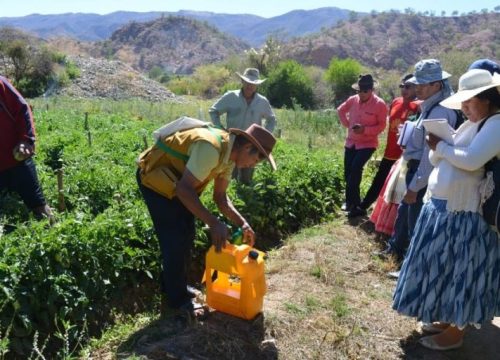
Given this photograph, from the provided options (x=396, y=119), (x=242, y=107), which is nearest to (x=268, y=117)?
(x=242, y=107)

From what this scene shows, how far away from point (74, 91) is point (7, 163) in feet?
92.7

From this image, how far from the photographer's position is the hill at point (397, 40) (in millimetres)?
81188

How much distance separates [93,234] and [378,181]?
11.0ft

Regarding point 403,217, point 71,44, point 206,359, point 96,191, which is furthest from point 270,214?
point 71,44

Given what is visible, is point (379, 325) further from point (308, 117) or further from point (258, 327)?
point (308, 117)

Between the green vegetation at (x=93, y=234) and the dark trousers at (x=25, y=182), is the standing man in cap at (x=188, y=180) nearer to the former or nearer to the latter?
the green vegetation at (x=93, y=234)

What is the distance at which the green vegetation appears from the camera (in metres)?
3.12

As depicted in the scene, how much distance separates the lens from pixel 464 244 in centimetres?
300

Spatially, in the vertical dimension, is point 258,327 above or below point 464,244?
below

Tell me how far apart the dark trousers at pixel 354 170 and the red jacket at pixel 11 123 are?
11.0 feet

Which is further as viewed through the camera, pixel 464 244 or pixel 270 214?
pixel 270 214

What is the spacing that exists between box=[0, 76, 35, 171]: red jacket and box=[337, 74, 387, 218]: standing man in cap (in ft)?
10.7

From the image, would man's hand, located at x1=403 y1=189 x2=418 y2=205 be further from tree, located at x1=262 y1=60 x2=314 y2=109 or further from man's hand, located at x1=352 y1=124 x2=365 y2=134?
tree, located at x1=262 y1=60 x2=314 y2=109

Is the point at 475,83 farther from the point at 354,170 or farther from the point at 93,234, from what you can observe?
the point at 354,170
